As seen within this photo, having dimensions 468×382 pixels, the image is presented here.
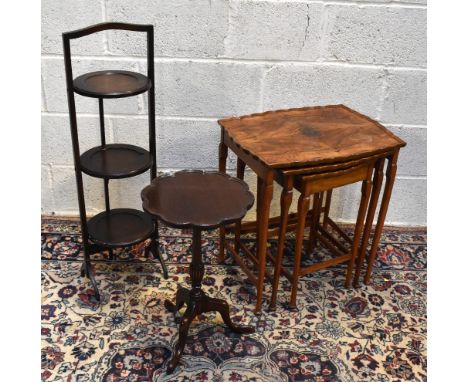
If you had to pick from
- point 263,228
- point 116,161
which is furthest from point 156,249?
point 263,228

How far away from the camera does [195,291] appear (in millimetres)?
2068

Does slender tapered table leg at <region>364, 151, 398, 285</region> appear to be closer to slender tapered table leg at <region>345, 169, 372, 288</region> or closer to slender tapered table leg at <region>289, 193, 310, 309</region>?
slender tapered table leg at <region>345, 169, 372, 288</region>

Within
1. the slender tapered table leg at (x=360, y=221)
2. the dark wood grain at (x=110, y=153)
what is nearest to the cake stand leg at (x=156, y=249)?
the dark wood grain at (x=110, y=153)

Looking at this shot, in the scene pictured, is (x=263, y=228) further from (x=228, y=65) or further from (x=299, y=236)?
(x=228, y=65)

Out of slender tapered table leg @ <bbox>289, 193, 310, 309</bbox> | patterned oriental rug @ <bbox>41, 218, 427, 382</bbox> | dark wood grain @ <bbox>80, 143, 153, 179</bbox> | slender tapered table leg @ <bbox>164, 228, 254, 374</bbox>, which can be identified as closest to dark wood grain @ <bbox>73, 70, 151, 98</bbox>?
dark wood grain @ <bbox>80, 143, 153, 179</bbox>

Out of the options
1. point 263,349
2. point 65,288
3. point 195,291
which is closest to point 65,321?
point 65,288

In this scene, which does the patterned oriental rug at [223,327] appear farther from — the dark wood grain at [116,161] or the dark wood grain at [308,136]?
the dark wood grain at [308,136]

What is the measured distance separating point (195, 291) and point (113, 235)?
49 centimetres

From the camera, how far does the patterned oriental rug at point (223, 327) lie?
201cm

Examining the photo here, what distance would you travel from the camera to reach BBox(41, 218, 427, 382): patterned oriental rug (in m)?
2.01

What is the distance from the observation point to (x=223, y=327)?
2.20 metres

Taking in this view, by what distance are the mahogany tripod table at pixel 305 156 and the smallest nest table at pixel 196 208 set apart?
0.15 meters

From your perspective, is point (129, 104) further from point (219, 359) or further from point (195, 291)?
point (219, 359)

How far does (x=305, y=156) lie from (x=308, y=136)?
0.19 m
